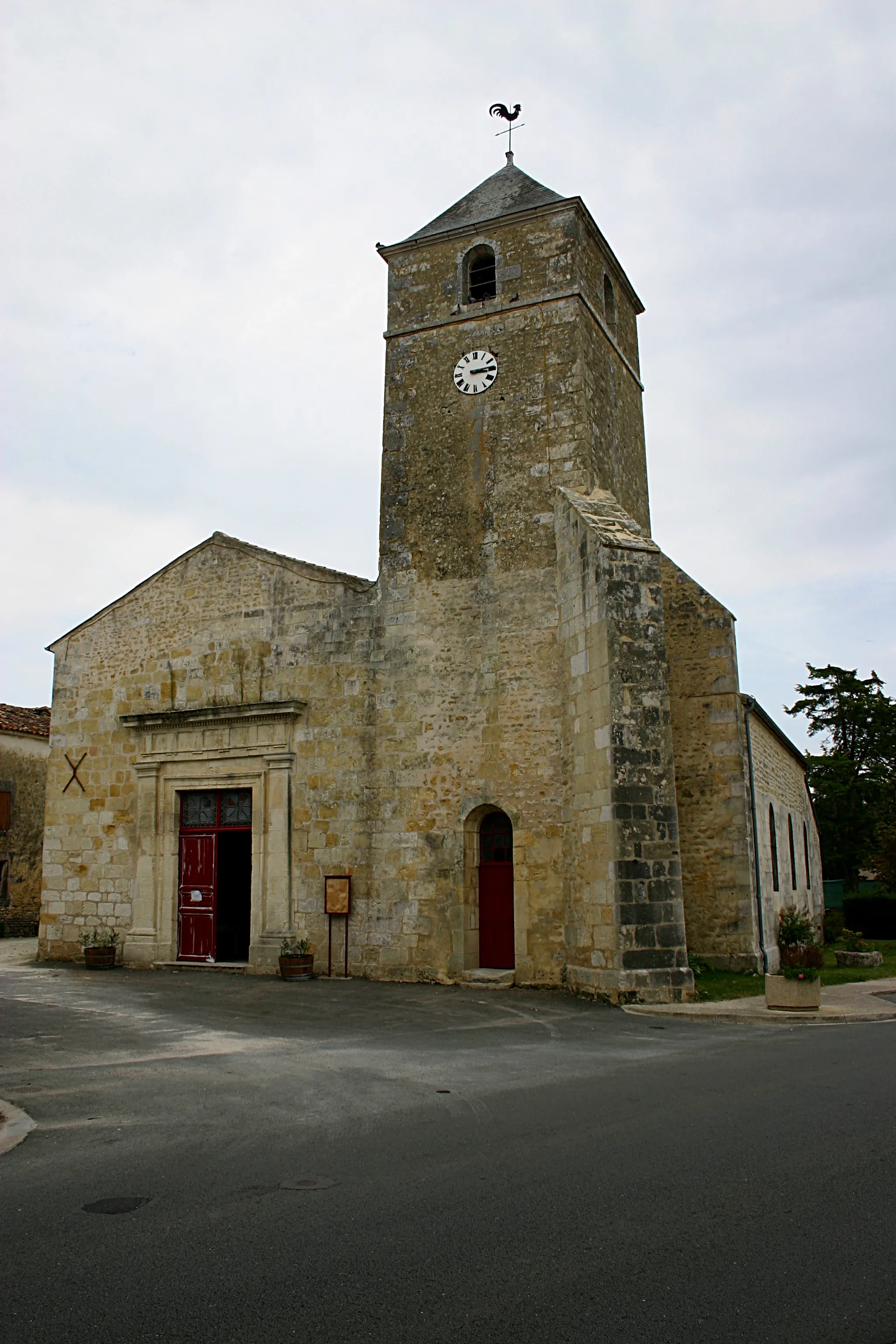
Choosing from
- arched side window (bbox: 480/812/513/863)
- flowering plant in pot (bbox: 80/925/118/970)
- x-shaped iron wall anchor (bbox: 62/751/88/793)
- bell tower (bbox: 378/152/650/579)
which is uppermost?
bell tower (bbox: 378/152/650/579)

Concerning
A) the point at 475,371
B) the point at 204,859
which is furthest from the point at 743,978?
the point at 475,371

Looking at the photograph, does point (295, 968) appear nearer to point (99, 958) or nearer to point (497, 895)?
point (497, 895)

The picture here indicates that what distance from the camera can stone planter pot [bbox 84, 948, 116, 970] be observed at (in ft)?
52.3

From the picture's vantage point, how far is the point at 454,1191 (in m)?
4.65

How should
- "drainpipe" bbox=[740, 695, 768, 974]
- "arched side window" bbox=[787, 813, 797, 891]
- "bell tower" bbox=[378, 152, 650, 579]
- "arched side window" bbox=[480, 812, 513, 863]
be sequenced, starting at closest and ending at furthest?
"arched side window" bbox=[480, 812, 513, 863] < "bell tower" bbox=[378, 152, 650, 579] < "drainpipe" bbox=[740, 695, 768, 974] < "arched side window" bbox=[787, 813, 797, 891]

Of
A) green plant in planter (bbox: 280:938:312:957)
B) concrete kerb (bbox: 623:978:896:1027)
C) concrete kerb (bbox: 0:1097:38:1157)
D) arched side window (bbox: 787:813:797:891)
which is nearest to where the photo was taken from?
concrete kerb (bbox: 0:1097:38:1157)

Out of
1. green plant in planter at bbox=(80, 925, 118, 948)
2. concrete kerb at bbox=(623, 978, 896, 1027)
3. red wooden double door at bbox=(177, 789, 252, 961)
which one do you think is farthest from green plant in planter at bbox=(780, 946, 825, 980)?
green plant in planter at bbox=(80, 925, 118, 948)

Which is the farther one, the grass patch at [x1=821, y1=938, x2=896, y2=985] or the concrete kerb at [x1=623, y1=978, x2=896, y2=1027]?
the grass patch at [x1=821, y1=938, x2=896, y2=985]

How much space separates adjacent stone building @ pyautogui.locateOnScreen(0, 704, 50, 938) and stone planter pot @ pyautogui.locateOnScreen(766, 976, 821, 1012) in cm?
1859

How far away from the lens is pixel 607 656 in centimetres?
1230

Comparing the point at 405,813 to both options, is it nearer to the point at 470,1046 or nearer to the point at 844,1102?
the point at 470,1046

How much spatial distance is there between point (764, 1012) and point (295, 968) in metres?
6.70

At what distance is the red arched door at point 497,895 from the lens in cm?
1388

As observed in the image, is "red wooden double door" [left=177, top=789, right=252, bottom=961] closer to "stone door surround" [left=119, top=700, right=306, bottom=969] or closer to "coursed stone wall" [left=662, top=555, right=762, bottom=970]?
"stone door surround" [left=119, top=700, right=306, bottom=969]
